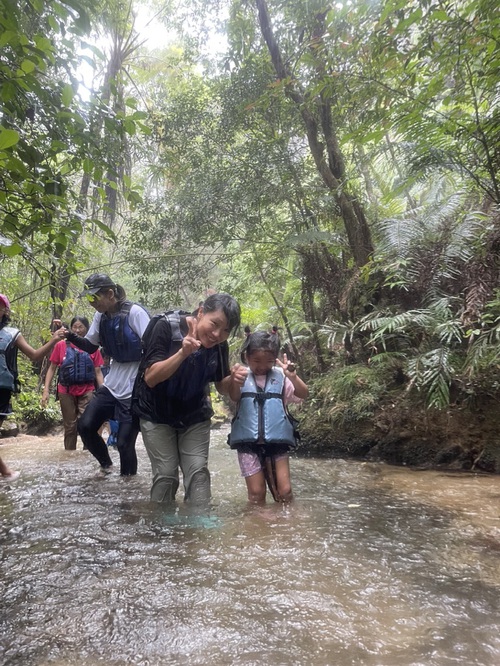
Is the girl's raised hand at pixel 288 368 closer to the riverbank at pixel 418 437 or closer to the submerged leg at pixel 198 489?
the submerged leg at pixel 198 489

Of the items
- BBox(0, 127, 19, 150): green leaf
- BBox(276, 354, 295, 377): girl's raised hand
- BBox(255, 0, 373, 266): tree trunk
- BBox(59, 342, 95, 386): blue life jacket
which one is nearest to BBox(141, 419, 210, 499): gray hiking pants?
BBox(276, 354, 295, 377): girl's raised hand

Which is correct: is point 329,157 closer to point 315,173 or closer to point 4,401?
point 315,173

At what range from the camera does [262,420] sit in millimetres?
3619

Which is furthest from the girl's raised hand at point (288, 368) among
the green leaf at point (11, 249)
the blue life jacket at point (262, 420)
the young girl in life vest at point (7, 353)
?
the young girl in life vest at point (7, 353)

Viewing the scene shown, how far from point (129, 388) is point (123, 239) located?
5.45 meters

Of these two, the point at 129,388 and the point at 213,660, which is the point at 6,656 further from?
the point at 129,388

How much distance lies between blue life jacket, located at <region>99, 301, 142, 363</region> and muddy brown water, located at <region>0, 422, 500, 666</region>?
4.29 ft

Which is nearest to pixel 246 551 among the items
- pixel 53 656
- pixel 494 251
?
pixel 53 656

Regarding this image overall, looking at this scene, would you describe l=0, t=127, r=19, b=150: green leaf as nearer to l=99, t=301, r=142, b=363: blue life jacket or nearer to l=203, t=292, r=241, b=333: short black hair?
l=203, t=292, r=241, b=333: short black hair

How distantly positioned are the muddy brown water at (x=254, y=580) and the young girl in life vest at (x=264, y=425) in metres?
0.24

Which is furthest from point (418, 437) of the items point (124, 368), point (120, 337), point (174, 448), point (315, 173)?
point (315, 173)

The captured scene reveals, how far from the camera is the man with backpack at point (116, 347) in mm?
4281

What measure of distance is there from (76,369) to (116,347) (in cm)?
249

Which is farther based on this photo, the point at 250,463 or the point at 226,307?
the point at 250,463
